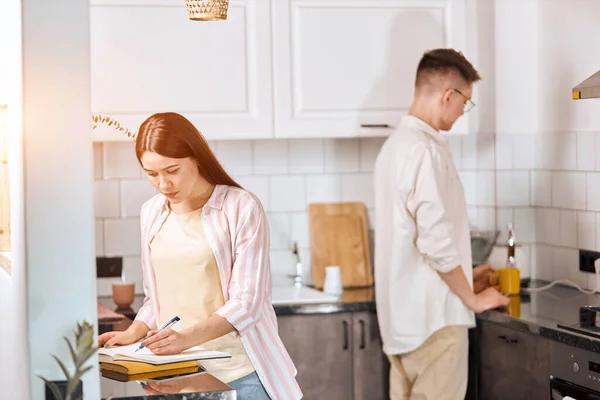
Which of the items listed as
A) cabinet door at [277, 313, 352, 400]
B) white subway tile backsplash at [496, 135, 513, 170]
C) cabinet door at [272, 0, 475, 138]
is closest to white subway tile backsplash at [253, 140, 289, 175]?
cabinet door at [272, 0, 475, 138]

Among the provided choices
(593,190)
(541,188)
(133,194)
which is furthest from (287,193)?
(593,190)

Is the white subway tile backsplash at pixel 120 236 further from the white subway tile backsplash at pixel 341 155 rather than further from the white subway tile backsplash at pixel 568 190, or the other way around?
the white subway tile backsplash at pixel 568 190

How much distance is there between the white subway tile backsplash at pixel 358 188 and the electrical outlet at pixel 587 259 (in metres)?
0.98

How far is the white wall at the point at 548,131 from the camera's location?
154 inches

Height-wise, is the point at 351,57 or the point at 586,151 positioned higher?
the point at 351,57

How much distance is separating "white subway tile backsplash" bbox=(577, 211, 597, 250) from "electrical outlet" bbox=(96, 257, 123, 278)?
1945mm

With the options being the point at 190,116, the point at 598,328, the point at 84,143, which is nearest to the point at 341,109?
the point at 190,116

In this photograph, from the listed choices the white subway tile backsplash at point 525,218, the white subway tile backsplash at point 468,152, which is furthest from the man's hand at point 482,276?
the white subway tile backsplash at point 468,152

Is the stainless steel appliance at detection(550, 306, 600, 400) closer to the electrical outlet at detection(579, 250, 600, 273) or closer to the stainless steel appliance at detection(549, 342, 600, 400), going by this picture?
the stainless steel appliance at detection(549, 342, 600, 400)

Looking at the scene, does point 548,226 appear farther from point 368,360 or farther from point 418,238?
point 368,360

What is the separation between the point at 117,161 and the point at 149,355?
6.71 ft

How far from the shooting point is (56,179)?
1.72 metres

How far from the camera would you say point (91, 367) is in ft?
5.34

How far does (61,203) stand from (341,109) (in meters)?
2.38
